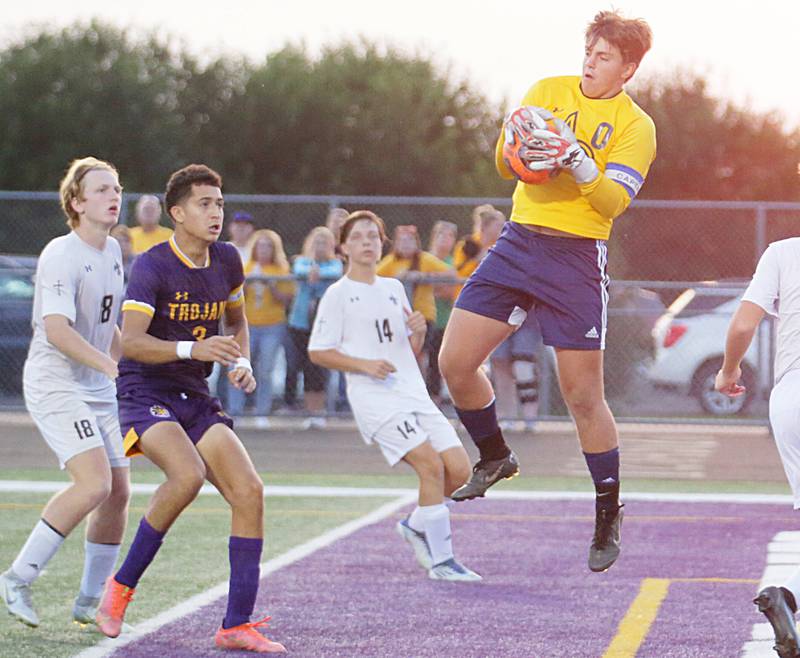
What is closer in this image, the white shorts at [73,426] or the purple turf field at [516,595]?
the purple turf field at [516,595]

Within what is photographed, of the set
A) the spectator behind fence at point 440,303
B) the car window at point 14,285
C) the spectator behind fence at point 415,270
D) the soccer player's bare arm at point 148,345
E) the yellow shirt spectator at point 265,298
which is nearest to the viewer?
the soccer player's bare arm at point 148,345

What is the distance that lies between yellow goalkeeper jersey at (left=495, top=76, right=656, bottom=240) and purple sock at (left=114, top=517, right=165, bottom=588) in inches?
82.3

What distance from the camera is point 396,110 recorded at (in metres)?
40.5

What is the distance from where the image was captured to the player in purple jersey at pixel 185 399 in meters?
7.11

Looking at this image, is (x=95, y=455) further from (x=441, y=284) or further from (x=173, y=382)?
(x=441, y=284)

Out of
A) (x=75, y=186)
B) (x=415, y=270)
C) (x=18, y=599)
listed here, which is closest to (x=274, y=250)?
(x=415, y=270)

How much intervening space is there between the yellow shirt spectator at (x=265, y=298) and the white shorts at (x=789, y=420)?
997 centimetres

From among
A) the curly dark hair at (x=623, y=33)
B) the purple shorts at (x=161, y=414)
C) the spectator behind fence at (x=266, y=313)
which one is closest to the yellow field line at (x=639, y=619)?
the purple shorts at (x=161, y=414)

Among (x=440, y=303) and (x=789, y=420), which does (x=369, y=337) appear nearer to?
(x=789, y=420)

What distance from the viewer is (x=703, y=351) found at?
56.9 ft

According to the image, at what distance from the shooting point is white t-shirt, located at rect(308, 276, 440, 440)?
9773 millimetres

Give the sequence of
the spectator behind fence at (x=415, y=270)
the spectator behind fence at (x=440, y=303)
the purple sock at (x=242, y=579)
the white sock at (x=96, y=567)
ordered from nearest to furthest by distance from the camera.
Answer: the purple sock at (x=242, y=579) < the white sock at (x=96, y=567) < the spectator behind fence at (x=415, y=270) < the spectator behind fence at (x=440, y=303)

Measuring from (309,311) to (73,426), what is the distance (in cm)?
856

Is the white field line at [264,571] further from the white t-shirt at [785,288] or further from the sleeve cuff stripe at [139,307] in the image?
the white t-shirt at [785,288]
